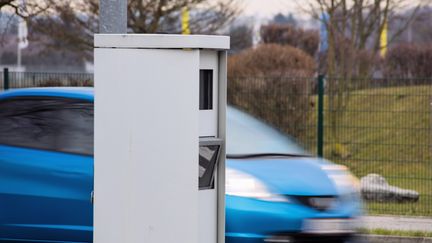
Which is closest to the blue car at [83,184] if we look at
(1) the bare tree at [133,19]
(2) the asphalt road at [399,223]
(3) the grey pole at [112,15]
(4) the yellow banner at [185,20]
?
(3) the grey pole at [112,15]

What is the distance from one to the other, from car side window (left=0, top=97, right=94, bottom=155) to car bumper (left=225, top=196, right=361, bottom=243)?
1380 millimetres

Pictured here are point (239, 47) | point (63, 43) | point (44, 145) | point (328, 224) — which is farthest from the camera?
point (239, 47)

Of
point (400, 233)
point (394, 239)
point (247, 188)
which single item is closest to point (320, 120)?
point (400, 233)

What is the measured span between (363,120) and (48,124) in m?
8.05

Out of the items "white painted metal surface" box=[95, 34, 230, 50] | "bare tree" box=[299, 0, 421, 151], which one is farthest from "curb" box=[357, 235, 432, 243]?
"bare tree" box=[299, 0, 421, 151]

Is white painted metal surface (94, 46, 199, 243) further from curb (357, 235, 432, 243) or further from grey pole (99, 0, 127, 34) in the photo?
curb (357, 235, 432, 243)

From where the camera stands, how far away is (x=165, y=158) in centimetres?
520

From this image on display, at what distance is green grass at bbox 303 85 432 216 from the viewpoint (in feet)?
49.2

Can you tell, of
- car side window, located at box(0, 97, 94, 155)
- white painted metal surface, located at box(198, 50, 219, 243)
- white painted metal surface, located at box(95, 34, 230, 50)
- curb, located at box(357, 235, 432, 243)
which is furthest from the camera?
curb, located at box(357, 235, 432, 243)

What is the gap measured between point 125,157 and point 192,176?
383 mm

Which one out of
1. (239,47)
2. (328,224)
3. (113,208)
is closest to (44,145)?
(328,224)

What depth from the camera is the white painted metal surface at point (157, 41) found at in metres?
5.19

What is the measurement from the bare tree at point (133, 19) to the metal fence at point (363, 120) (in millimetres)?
4373

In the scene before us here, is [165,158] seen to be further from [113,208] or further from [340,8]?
[340,8]
